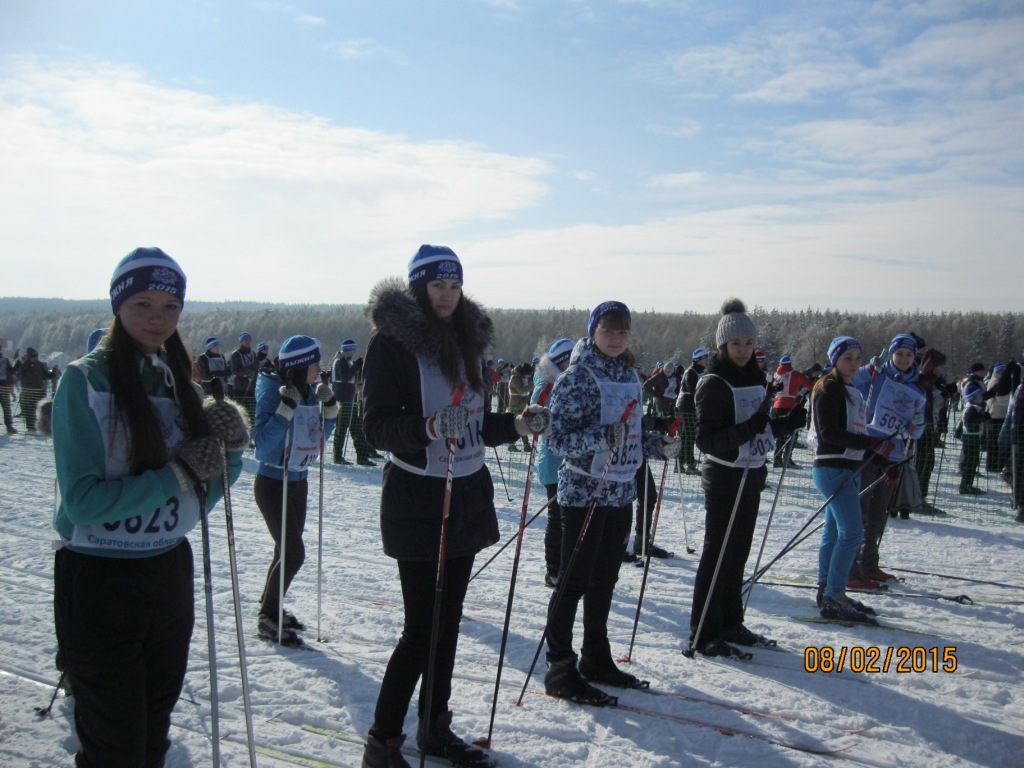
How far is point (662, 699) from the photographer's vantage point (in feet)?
13.3

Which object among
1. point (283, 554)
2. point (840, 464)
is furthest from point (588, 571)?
point (840, 464)

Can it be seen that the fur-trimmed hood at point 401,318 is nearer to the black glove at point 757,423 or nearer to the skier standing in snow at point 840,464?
the black glove at point 757,423

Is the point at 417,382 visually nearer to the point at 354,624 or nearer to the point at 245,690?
the point at 245,690

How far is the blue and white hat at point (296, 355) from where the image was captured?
5.16 metres

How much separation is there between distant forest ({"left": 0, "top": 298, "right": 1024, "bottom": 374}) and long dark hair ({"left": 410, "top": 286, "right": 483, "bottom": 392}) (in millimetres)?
40143

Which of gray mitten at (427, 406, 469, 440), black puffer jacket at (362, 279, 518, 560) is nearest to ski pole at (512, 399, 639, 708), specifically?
black puffer jacket at (362, 279, 518, 560)

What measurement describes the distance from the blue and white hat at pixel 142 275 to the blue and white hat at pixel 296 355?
2720 mm

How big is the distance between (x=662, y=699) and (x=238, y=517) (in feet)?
21.0

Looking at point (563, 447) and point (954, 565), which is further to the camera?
point (954, 565)

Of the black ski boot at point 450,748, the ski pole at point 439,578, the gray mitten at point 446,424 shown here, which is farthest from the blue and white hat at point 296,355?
the black ski boot at point 450,748

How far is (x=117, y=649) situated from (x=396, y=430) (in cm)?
117

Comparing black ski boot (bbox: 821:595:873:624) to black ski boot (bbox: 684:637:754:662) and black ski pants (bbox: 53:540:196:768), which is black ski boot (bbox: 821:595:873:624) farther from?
black ski pants (bbox: 53:540:196:768)

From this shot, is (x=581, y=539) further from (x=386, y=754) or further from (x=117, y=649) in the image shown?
(x=117, y=649)

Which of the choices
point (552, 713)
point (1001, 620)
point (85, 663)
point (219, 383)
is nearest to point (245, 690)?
point (85, 663)
